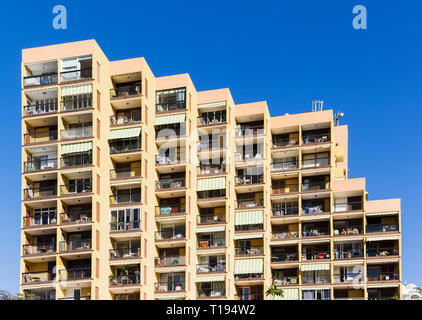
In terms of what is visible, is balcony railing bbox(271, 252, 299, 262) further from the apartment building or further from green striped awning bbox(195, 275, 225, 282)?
green striped awning bbox(195, 275, 225, 282)

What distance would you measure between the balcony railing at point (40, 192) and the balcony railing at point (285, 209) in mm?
28118

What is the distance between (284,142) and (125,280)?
95.1 ft

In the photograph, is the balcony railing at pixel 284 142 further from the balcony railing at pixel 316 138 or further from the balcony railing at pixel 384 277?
the balcony railing at pixel 384 277

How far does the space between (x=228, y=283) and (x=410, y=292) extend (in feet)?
99.9

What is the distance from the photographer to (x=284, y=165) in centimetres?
8675

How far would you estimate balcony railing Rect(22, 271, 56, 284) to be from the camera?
6800 centimetres

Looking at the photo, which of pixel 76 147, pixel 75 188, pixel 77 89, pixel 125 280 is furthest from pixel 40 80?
pixel 125 280

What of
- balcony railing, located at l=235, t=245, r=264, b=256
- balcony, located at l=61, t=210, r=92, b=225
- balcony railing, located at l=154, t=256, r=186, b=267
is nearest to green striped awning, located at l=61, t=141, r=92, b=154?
balcony, located at l=61, t=210, r=92, b=225

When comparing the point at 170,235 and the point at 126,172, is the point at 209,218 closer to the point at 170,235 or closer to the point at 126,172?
the point at 170,235

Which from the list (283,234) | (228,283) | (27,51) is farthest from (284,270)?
(27,51)

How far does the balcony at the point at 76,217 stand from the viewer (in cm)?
6786

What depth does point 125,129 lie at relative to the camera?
74.5 meters

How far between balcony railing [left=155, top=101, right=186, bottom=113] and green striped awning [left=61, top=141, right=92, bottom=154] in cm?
1169

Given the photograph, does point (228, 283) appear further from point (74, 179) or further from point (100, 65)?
point (100, 65)
